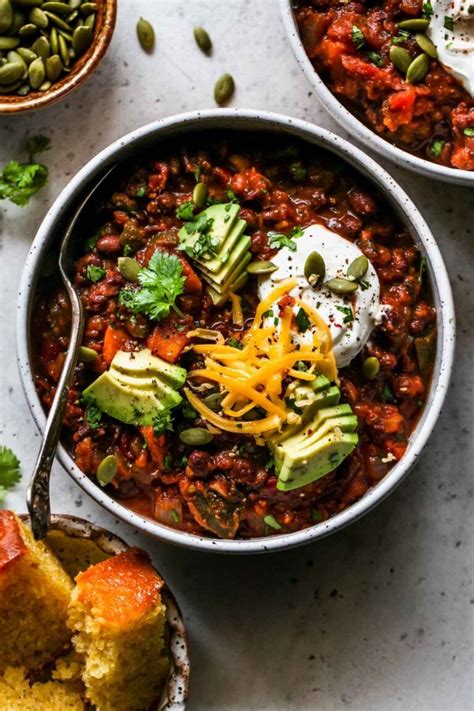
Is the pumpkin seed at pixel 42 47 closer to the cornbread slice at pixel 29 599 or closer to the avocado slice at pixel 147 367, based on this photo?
the avocado slice at pixel 147 367

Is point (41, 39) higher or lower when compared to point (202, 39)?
higher

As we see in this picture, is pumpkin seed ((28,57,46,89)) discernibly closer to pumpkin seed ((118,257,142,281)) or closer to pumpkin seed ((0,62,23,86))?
pumpkin seed ((0,62,23,86))

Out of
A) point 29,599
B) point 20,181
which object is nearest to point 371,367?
point 29,599

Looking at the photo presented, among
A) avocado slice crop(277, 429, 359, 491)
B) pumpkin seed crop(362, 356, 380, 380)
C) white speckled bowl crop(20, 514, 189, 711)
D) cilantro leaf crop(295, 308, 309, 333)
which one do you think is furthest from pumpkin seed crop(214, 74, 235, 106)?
Answer: white speckled bowl crop(20, 514, 189, 711)

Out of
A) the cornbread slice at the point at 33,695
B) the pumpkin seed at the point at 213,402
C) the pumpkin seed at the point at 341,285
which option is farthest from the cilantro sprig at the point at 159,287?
the cornbread slice at the point at 33,695

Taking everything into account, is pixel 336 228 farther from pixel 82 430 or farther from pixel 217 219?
pixel 82 430

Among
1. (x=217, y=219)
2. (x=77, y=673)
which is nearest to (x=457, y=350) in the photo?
(x=217, y=219)

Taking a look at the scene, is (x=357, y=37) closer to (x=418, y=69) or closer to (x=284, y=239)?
(x=418, y=69)
